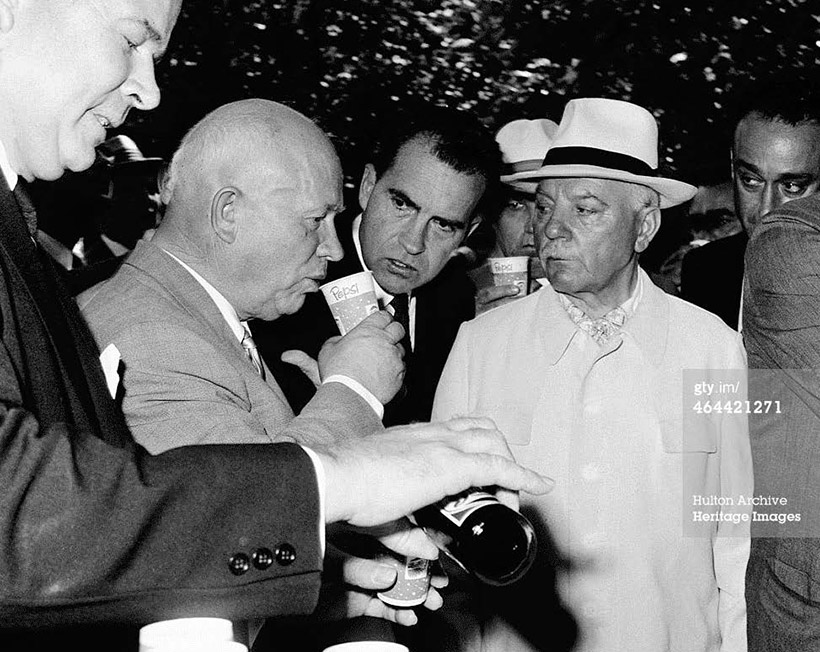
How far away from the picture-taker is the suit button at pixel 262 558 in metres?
1.08

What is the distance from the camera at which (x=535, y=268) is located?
411 centimetres

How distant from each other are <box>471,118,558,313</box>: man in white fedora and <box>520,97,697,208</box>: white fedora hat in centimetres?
50

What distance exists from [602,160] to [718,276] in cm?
83

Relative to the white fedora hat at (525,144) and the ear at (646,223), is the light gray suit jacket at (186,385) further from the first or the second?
the white fedora hat at (525,144)

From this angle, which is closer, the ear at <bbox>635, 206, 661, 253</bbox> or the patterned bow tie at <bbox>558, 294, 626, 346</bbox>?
the patterned bow tie at <bbox>558, 294, 626, 346</bbox>

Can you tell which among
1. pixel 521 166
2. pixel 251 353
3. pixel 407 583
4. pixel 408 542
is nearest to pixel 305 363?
pixel 251 353

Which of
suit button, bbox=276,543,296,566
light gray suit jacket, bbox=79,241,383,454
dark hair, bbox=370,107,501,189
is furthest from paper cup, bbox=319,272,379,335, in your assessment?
suit button, bbox=276,543,296,566

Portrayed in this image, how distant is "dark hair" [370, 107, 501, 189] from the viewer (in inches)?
135

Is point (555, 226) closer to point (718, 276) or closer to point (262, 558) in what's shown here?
point (718, 276)

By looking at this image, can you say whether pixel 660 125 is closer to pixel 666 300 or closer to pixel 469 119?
pixel 469 119

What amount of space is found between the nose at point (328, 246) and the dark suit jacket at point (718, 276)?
73.4 inches

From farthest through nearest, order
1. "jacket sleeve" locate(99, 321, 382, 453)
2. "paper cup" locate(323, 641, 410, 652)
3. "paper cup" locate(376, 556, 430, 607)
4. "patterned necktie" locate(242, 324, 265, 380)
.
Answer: "patterned necktie" locate(242, 324, 265, 380), "paper cup" locate(376, 556, 430, 607), "jacket sleeve" locate(99, 321, 382, 453), "paper cup" locate(323, 641, 410, 652)

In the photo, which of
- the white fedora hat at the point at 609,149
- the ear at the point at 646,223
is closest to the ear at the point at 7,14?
the white fedora hat at the point at 609,149

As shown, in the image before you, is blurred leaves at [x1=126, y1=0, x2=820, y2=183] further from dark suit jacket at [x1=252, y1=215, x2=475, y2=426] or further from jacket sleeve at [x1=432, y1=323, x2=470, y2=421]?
jacket sleeve at [x1=432, y1=323, x2=470, y2=421]
